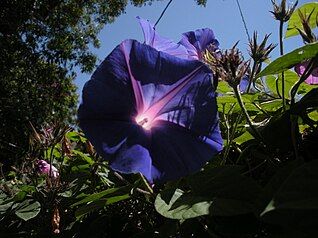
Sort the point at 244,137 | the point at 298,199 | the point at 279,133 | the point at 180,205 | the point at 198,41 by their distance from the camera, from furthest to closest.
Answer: the point at 198,41 → the point at 244,137 → the point at 279,133 → the point at 180,205 → the point at 298,199

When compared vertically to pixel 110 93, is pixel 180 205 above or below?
below

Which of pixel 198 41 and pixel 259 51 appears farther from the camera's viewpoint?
pixel 198 41

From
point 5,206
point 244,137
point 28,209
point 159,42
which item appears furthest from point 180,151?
point 5,206

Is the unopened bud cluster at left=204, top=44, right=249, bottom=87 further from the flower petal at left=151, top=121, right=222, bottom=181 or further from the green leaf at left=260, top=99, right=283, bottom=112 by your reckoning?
the green leaf at left=260, top=99, right=283, bottom=112

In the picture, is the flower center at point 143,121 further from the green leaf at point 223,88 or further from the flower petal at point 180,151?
the green leaf at point 223,88

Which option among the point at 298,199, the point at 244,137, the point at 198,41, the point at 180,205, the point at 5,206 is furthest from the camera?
the point at 5,206

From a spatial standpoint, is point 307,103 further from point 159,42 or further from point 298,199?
point 159,42
